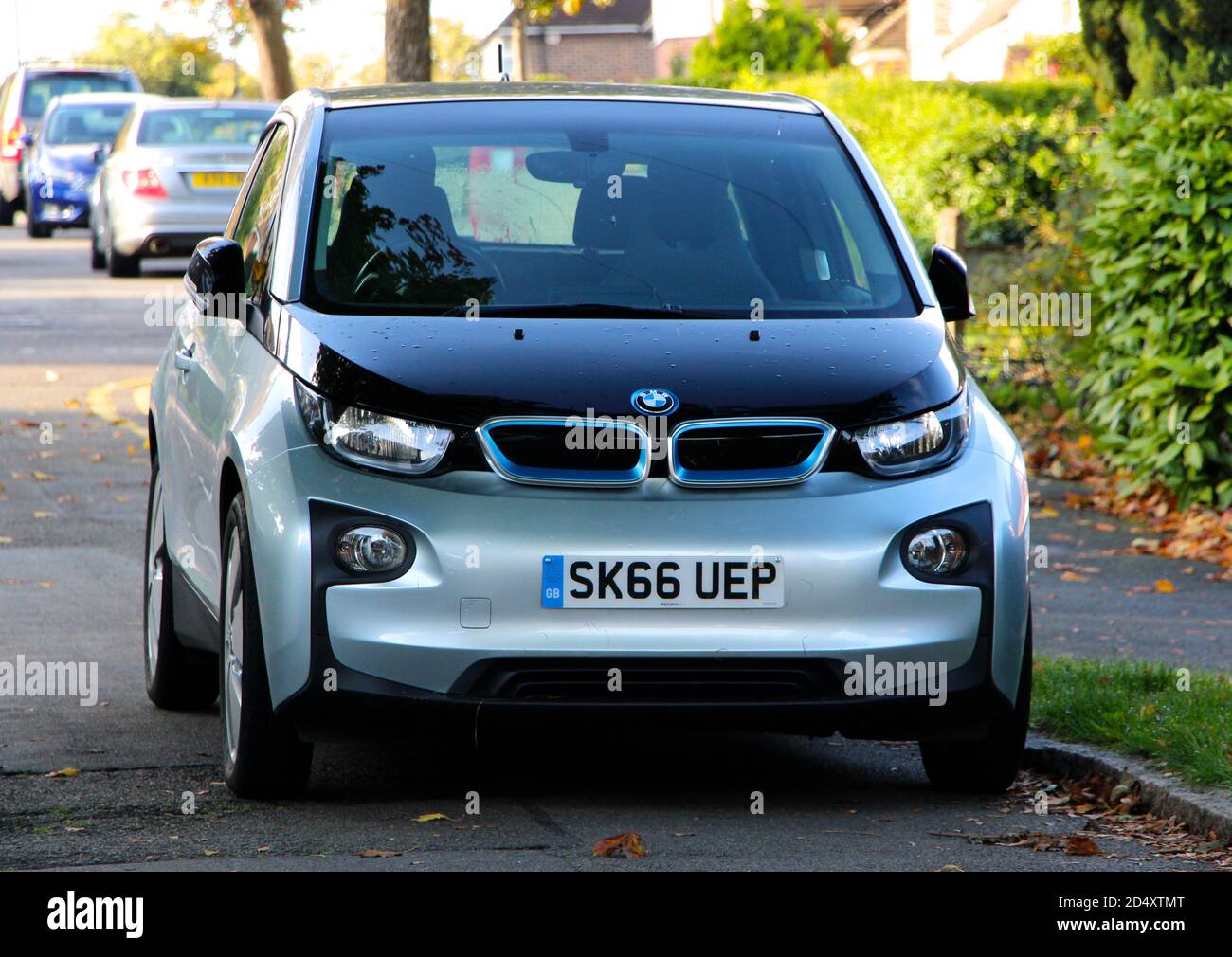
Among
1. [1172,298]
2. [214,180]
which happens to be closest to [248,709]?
[1172,298]

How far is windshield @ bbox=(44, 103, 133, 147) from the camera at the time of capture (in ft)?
→ 108

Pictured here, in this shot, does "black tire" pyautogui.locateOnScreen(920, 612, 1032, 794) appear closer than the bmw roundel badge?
No

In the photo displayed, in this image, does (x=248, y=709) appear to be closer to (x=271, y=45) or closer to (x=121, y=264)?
(x=121, y=264)

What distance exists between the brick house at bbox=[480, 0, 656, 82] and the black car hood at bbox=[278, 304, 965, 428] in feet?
261

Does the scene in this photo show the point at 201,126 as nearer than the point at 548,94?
No

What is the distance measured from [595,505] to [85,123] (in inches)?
1156

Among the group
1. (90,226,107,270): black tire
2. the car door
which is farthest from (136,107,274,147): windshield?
the car door

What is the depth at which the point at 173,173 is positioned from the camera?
2295 cm

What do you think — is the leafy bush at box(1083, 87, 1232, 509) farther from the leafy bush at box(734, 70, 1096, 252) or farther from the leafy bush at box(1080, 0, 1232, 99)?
the leafy bush at box(1080, 0, 1232, 99)

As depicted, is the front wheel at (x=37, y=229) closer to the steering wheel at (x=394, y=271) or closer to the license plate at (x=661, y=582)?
the steering wheel at (x=394, y=271)

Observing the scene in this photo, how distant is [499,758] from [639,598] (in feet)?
4.14

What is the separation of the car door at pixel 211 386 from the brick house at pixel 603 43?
7839 centimetres
